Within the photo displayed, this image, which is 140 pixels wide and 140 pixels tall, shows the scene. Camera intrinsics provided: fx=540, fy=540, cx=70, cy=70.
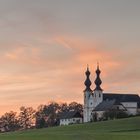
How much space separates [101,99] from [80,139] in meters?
143

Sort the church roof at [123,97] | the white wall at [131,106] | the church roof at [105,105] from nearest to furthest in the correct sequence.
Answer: the church roof at [105,105]
the white wall at [131,106]
the church roof at [123,97]

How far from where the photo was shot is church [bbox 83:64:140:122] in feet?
579

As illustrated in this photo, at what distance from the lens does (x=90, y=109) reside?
187375 millimetres

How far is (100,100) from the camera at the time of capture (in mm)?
186875

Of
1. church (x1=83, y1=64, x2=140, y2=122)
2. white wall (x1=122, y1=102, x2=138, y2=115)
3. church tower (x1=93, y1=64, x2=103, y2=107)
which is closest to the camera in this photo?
church (x1=83, y1=64, x2=140, y2=122)

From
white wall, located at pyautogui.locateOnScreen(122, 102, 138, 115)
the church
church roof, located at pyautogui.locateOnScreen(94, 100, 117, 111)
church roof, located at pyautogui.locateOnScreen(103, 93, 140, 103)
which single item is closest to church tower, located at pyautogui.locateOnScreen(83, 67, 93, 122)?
the church

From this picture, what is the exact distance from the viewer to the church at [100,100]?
6949 inches

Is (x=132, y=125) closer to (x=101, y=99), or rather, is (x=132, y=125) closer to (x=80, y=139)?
(x=80, y=139)

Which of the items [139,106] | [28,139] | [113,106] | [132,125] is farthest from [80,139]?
[139,106]

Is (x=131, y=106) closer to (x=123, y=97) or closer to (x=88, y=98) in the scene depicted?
(x=123, y=97)

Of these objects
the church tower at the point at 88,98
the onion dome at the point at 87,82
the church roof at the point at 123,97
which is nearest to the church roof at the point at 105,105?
the church roof at the point at 123,97

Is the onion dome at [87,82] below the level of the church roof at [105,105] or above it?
above

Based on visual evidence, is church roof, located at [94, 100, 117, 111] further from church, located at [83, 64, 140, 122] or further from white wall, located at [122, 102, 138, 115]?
white wall, located at [122, 102, 138, 115]

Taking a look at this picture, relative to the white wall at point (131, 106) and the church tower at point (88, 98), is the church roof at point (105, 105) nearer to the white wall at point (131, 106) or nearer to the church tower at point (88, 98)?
the white wall at point (131, 106)
